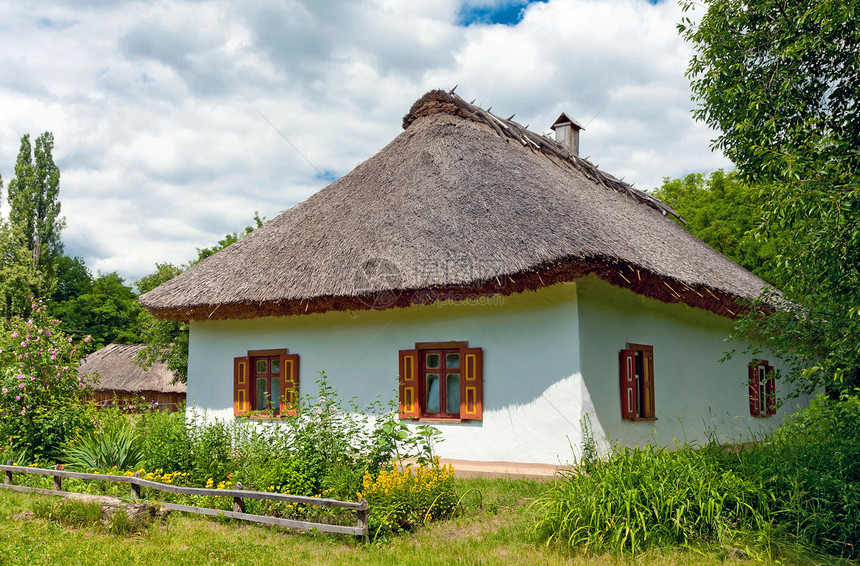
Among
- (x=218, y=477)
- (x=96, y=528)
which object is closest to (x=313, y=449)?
(x=218, y=477)

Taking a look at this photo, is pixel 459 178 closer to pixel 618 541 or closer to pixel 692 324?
pixel 692 324

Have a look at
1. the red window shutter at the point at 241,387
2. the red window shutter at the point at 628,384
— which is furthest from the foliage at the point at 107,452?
the red window shutter at the point at 628,384

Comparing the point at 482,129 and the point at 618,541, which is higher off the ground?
the point at 482,129

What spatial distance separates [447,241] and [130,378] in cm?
1738

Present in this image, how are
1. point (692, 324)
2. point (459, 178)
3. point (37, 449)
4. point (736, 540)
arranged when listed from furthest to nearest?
point (692, 324)
point (459, 178)
point (37, 449)
point (736, 540)

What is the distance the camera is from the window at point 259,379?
10.6m

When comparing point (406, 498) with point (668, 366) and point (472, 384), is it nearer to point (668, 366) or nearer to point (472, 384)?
point (472, 384)

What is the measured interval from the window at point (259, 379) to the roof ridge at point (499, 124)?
5358 millimetres

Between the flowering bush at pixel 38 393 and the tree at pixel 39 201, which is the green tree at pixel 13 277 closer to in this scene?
the tree at pixel 39 201

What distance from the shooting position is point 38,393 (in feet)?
30.0

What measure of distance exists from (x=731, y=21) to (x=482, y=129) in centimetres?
565

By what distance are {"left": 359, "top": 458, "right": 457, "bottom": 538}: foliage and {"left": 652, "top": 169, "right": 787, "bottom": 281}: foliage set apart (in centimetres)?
1652

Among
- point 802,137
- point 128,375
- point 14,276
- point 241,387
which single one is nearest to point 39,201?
point 14,276

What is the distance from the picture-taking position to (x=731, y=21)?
6.79m
